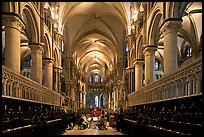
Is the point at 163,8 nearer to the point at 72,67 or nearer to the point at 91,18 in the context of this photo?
the point at 91,18

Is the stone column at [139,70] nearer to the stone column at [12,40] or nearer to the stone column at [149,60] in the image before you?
the stone column at [149,60]

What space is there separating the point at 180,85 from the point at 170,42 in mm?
3591

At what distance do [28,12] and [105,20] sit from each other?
23.0 m

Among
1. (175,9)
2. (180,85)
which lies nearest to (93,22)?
(175,9)

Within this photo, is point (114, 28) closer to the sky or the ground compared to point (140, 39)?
closer to the sky

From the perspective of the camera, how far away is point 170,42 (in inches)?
680

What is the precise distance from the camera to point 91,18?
4181 centimetres

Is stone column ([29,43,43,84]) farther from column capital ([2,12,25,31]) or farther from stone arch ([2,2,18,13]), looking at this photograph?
stone arch ([2,2,18,13])

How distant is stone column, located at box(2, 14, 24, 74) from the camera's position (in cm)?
1591

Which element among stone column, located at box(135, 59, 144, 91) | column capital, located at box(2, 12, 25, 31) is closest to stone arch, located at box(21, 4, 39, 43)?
column capital, located at box(2, 12, 25, 31)

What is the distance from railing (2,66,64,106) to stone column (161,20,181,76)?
8397 mm

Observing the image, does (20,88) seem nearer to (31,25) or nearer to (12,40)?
(12,40)

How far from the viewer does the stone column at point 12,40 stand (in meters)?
15.9

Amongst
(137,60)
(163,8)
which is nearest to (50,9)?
(137,60)
